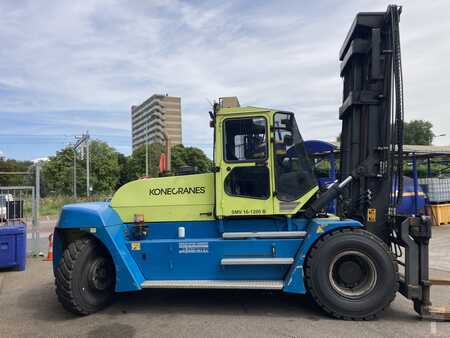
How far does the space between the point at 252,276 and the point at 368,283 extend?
154cm

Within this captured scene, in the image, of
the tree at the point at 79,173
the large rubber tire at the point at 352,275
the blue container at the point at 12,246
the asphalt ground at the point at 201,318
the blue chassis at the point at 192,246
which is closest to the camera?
the asphalt ground at the point at 201,318

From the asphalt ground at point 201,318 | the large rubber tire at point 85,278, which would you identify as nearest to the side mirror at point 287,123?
the asphalt ground at point 201,318

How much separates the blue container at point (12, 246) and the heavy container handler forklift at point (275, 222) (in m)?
3.26

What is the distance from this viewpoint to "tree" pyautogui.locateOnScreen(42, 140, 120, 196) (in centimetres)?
5116

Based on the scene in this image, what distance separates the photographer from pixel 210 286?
5281 mm

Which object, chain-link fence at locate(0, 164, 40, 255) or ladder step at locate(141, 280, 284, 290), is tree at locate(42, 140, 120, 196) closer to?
chain-link fence at locate(0, 164, 40, 255)

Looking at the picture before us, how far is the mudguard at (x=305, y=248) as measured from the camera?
518 cm

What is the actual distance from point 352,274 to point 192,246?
220 centimetres

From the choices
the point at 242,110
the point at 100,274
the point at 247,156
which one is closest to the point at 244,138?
the point at 247,156

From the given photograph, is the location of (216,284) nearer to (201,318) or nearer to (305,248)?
(201,318)

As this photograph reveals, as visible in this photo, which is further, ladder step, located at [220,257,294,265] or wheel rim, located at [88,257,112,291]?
wheel rim, located at [88,257,112,291]

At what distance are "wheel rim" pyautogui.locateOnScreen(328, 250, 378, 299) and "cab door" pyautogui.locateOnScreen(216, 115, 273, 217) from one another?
114 centimetres

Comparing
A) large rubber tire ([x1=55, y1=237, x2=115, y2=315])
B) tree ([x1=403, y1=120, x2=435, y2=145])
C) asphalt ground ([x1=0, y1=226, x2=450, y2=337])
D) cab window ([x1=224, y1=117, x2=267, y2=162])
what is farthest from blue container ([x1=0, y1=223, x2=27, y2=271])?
tree ([x1=403, y1=120, x2=435, y2=145])

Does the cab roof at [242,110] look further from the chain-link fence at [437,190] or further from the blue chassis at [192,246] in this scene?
the chain-link fence at [437,190]
